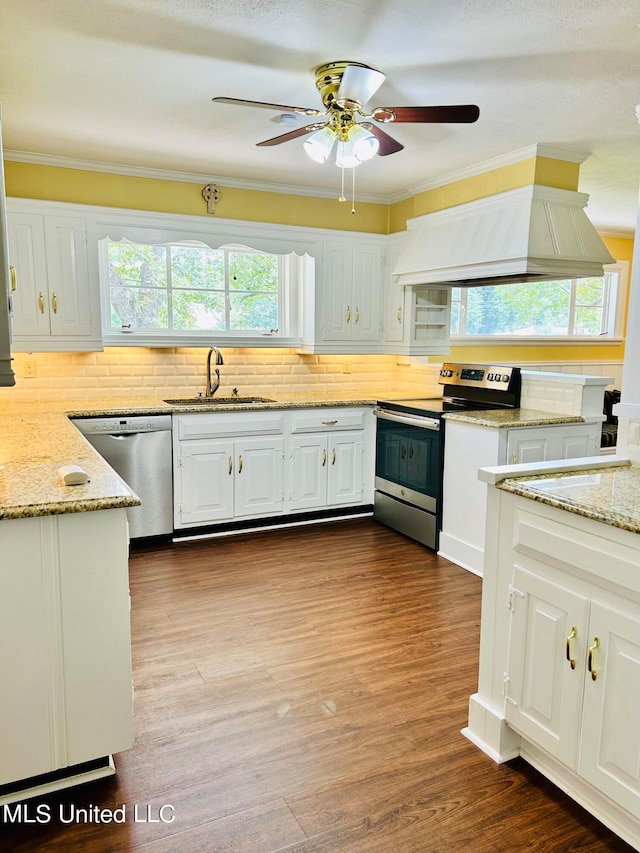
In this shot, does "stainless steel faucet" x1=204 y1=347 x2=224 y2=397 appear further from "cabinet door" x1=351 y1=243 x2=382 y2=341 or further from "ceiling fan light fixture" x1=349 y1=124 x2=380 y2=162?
"ceiling fan light fixture" x1=349 y1=124 x2=380 y2=162

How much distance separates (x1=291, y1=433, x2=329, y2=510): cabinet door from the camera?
4.46m

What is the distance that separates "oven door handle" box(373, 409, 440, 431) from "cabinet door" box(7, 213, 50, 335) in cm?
241

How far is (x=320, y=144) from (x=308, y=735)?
2.35 meters

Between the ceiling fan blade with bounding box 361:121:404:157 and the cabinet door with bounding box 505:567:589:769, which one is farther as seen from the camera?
the ceiling fan blade with bounding box 361:121:404:157

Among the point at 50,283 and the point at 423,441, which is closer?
the point at 50,283

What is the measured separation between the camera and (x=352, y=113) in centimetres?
257

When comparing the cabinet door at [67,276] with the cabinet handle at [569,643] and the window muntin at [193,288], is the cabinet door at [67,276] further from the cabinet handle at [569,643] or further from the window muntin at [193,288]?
the cabinet handle at [569,643]

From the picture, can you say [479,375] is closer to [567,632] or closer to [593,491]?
Result: [593,491]

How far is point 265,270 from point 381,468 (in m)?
1.84

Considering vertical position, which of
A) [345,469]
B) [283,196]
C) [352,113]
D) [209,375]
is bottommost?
[345,469]

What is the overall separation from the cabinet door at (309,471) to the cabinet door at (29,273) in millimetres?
1894

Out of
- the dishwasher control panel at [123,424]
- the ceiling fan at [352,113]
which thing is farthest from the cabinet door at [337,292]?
the ceiling fan at [352,113]

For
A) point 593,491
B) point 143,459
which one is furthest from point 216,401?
point 593,491

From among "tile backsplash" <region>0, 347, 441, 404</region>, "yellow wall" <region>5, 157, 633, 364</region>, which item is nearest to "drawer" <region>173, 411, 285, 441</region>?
"tile backsplash" <region>0, 347, 441, 404</region>
